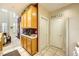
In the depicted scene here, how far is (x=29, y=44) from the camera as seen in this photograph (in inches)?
46.1

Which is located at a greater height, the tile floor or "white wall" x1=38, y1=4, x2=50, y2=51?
"white wall" x1=38, y1=4, x2=50, y2=51

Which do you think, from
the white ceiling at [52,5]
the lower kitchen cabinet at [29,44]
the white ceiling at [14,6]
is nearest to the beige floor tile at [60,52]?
the lower kitchen cabinet at [29,44]

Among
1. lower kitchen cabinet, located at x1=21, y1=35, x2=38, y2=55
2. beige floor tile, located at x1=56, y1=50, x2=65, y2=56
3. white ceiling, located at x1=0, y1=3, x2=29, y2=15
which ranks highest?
white ceiling, located at x1=0, y1=3, x2=29, y2=15

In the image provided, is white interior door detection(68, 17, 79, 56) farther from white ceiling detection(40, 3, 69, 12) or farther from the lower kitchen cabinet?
the lower kitchen cabinet

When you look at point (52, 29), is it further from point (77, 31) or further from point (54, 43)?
point (77, 31)

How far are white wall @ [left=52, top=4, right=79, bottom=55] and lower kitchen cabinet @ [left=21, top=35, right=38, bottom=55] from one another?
47 centimetres

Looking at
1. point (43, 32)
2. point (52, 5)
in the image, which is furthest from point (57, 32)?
point (52, 5)

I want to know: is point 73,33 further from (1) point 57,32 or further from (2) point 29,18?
(2) point 29,18

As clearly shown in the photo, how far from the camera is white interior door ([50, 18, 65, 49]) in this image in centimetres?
114

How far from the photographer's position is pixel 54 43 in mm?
1174

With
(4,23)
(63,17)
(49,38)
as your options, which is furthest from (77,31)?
(4,23)

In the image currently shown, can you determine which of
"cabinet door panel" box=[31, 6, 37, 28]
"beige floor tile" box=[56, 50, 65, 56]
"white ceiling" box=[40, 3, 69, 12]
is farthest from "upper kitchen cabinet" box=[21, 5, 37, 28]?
"beige floor tile" box=[56, 50, 65, 56]

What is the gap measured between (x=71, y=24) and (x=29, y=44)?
0.68 meters

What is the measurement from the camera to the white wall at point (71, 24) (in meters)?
1.08
